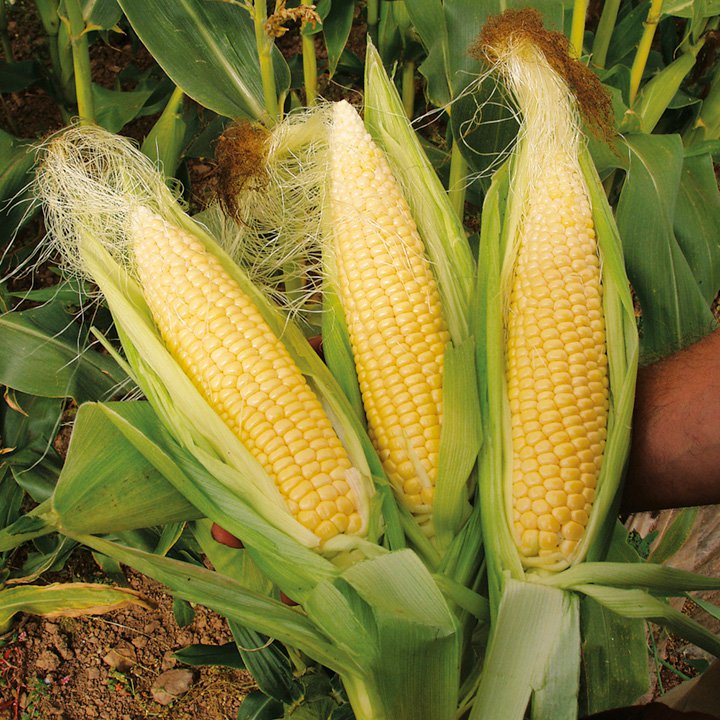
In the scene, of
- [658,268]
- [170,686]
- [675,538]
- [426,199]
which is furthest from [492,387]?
[170,686]

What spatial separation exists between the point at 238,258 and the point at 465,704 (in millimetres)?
919

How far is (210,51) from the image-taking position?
1.59 meters

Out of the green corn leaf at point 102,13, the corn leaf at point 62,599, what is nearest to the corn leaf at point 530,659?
the corn leaf at point 62,599

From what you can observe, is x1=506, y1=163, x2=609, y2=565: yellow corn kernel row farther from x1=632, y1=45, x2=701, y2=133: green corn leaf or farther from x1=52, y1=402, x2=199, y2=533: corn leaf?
x1=632, y1=45, x2=701, y2=133: green corn leaf

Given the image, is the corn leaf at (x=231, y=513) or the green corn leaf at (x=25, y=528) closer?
the corn leaf at (x=231, y=513)

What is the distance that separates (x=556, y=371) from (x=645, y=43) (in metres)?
1.14

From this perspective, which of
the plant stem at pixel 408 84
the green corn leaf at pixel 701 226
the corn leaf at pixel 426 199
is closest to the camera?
the corn leaf at pixel 426 199

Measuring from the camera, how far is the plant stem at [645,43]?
5.21ft

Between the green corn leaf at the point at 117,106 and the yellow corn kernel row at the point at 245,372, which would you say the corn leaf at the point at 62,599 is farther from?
the green corn leaf at the point at 117,106

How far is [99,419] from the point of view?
3.30 feet

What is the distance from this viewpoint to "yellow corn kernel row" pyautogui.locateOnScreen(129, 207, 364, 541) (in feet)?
3.15

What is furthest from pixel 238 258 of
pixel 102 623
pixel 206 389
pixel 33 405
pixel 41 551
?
pixel 102 623

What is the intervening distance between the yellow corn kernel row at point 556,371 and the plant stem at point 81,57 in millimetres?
1025

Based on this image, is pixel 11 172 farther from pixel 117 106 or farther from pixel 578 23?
pixel 578 23
